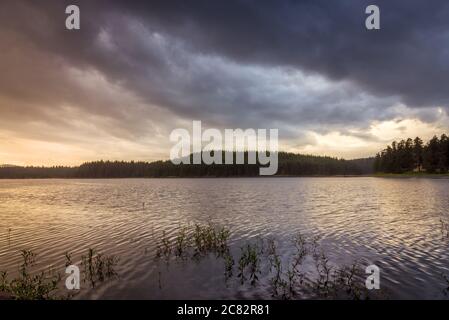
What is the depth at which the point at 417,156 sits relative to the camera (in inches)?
5778

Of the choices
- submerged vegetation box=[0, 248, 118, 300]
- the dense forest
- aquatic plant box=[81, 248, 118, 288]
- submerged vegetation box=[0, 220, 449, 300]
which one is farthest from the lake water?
the dense forest

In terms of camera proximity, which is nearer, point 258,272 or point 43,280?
point 43,280

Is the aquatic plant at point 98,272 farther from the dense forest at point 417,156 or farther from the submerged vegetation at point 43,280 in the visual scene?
the dense forest at point 417,156

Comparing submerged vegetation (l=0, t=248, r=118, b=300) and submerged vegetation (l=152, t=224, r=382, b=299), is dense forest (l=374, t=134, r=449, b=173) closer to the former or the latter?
submerged vegetation (l=152, t=224, r=382, b=299)

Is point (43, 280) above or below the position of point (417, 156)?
below

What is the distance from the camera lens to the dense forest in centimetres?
13105

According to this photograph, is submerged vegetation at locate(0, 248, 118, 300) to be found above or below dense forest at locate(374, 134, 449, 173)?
below

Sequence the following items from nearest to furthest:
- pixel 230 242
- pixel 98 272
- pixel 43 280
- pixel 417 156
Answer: pixel 43 280, pixel 98 272, pixel 230 242, pixel 417 156

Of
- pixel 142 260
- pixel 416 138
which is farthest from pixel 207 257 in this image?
pixel 416 138

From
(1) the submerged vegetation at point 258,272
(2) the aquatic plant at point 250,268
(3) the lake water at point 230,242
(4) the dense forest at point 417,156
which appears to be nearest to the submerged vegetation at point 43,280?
(1) the submerged vegetation at point 258,272

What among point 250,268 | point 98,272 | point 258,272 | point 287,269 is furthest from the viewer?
point 250,268

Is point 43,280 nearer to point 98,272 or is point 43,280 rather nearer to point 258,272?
point 98,272

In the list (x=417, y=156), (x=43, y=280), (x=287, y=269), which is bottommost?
(x=43, y=280)

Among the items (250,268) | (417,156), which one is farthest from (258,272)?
(417,156)
